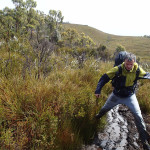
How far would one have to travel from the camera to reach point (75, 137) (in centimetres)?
260

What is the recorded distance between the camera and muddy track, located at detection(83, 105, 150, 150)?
2.98 metres

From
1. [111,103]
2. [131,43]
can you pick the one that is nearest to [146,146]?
[111,103]

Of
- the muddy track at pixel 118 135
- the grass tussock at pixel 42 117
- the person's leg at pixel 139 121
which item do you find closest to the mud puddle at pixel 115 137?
the muddy track at pixel 118 135

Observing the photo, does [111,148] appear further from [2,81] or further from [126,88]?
[2,81]

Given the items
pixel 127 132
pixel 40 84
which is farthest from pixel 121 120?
pixel 40 84

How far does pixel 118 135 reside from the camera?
3.38 metres

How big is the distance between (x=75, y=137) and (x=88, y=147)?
54cm

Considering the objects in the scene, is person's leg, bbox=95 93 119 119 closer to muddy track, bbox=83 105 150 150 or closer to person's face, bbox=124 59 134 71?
muddy track, bbox=83 105 150 150

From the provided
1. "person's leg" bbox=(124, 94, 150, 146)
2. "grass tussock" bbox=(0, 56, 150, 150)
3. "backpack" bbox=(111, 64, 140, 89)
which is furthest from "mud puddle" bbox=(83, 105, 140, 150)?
"backpack" bbox=(111, 64, 140, 89)

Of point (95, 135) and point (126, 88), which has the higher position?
point (126, 88)

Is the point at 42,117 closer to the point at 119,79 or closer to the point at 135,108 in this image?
the point at 119,79

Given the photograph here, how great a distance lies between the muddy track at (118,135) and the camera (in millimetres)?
2982

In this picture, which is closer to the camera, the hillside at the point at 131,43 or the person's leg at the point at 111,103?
the person's leg at the point at 111,103

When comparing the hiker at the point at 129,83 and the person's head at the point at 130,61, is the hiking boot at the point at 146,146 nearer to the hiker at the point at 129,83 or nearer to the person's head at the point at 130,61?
the hiker at the point at 129,83
